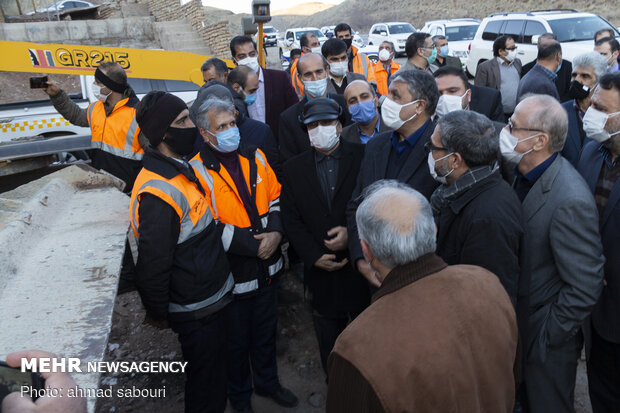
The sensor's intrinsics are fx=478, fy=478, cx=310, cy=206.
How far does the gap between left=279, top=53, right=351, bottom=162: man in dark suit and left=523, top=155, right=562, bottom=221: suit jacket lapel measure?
1.83 metres

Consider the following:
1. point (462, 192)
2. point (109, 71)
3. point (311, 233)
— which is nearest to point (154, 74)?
point (109, 71)

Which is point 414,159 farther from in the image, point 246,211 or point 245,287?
point 245,287

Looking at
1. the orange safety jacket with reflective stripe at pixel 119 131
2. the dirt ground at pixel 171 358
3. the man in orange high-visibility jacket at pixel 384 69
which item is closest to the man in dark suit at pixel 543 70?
the man in orange high-visibility jacket at pixel 384 69

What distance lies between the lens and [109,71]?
4.06m

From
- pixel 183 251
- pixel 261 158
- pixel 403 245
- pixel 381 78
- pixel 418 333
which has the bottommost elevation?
pixel 381 78

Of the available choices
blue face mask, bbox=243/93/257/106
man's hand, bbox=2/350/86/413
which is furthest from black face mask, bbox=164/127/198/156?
blue face mask, bbox=243/93/257/106

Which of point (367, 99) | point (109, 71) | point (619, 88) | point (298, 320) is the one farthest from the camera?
point (298, 320)

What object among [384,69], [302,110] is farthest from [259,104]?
[384,69]

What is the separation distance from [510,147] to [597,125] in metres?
0.56

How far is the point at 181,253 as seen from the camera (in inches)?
105

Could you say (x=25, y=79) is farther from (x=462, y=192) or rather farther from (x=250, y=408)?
(x=462, y=192)

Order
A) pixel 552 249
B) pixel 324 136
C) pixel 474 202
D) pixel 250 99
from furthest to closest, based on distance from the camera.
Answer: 1. pixel 250 99
2. pixel 324 136
3. pixel 552 249
4. pixel 474 202

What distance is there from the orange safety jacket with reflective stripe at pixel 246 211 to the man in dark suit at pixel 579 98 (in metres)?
2.27

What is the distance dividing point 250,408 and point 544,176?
8.00 ft
